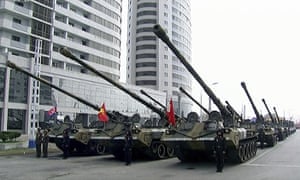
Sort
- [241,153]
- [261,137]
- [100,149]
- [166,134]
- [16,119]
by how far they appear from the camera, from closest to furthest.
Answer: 1. [166,134]
2. [241,153]
3. [100,149]
4. [261,137]
5. [16,119]

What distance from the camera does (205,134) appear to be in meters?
15.1

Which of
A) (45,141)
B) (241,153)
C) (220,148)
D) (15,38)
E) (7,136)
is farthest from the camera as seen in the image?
(15,38)

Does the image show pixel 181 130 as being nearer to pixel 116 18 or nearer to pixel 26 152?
pixel 26 152

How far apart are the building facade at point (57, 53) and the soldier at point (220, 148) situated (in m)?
23.7

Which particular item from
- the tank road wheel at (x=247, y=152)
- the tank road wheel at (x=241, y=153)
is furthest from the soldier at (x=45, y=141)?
the tank road wheel at (x=247, y=152)

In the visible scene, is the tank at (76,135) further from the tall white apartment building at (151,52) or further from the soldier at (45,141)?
the tall white apartment building at (151,52)

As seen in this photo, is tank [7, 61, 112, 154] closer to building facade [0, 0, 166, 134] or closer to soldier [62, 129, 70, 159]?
soldier [62, 129, 70, 159]

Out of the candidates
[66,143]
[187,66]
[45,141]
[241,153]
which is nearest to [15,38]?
[45,141]

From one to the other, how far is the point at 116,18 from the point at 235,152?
57.8 metres

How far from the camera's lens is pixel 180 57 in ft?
47.7

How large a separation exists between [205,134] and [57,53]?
43397mm

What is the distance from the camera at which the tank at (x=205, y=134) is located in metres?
14.8

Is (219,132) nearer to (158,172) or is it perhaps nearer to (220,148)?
(220,148)

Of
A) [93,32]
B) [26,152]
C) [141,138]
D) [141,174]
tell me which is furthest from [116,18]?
[141,174]
